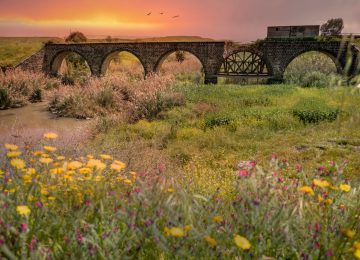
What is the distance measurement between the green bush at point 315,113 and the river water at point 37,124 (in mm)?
7082

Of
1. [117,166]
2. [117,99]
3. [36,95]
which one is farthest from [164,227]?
[36,95]

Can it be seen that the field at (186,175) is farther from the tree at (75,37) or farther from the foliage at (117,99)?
the tree at (75,37)

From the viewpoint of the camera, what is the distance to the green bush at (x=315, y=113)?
11.5 m

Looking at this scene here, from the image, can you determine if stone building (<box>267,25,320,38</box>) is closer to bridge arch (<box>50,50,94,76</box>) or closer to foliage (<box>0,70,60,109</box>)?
bridge arch (<box>50,50,94,76</box>)

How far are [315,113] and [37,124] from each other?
33.5 ft

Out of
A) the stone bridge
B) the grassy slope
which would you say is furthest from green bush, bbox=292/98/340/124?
the stone bridge

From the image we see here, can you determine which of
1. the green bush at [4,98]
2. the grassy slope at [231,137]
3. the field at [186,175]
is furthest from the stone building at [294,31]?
the green bush at [4,98]

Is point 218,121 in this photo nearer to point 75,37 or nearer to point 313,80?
point 313,80

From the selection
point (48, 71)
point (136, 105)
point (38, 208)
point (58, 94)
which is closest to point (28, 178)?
point (38, 208)

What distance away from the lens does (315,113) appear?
11766mm

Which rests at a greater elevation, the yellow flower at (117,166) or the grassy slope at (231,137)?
the yellow flower at (117,166)

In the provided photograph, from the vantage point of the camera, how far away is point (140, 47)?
25.3 meters

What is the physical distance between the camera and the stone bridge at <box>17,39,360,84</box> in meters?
22.0

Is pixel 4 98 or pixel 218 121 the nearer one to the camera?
pixel 218 121
